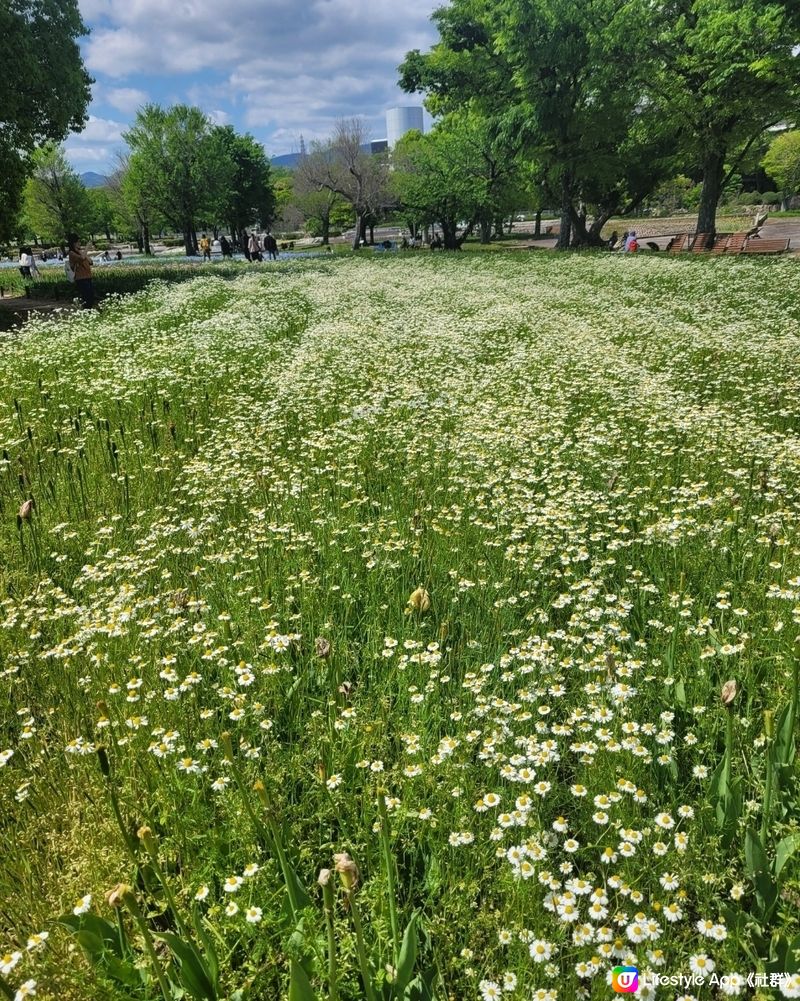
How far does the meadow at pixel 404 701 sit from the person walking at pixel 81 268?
12.8 meters

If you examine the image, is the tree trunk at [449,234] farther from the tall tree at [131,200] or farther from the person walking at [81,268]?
the person walking at [81,268]

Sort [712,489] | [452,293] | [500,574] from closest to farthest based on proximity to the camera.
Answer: [500,574]
[712,489]
[452,293]

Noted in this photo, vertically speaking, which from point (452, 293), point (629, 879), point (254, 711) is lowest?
point (629, 879)

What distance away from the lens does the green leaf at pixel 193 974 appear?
5.89ft

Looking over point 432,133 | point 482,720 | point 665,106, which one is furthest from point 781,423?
point 432,133

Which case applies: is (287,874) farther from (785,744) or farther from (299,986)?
(785,744)

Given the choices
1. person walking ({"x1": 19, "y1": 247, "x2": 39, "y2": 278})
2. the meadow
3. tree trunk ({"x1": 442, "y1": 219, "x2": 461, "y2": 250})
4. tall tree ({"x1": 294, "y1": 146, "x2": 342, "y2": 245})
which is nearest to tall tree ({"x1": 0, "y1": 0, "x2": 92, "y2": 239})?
person walking ({"x1": 19, "y1": 247, "x2": 39, "y2": 278})

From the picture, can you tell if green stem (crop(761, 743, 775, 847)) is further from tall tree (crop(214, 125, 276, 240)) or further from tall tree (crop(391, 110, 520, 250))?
tall tree (crop(214, 125, 276, 240))

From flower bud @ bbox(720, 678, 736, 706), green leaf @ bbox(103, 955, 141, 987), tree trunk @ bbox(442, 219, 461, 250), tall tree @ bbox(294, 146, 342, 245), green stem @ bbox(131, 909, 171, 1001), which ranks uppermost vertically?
tall tree @ bbox(294, 146, 342, 245)

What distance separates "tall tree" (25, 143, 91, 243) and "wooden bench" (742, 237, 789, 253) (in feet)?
214

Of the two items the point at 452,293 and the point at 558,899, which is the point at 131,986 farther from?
the point at 452,293

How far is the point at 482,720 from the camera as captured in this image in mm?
2900

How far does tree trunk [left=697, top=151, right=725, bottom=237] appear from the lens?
30266mm

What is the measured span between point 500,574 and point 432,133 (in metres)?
61.7
